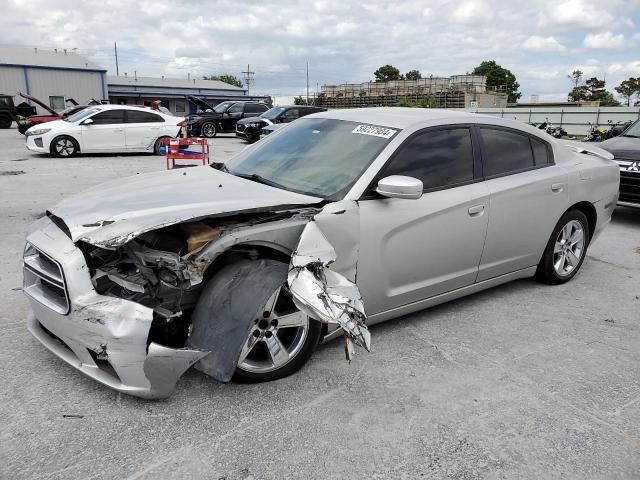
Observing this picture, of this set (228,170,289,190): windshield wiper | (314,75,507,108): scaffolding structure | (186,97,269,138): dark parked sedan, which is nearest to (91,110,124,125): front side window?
(186,97,269,138): dark parked sedan

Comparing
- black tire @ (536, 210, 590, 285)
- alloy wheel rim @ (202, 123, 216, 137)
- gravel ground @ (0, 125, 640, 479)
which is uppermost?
alloy wheel rim @ (202, 123, 216, 137)

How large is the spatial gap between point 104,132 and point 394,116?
12.2m

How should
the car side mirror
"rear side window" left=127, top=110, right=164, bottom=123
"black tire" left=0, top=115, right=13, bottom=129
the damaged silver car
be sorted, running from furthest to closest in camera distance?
"black tire" left=0, top=115, right=13, bottom=129
"rear side window" left=127, top=110, right=164, bottom=123
the car side mirror
the damaged silver car

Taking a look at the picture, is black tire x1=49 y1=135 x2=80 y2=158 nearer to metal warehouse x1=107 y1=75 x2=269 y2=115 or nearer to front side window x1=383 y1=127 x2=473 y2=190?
front side window x1=383 y1=127 x2=473 y2=190

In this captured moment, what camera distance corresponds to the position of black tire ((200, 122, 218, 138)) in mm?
22503

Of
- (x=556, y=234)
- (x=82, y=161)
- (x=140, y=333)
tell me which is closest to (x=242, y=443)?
(x=140, y=333)

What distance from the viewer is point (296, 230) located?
304 cm

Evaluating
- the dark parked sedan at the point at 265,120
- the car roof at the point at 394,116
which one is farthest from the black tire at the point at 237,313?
the dark parked sedan at the point at 265,120

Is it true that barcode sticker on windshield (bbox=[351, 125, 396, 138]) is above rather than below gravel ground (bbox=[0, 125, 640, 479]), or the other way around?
above

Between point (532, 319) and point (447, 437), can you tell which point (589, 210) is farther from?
point (447, 437)

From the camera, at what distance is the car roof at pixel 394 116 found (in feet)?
12.5

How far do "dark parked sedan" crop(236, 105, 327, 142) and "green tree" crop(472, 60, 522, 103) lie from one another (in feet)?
288

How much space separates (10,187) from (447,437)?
30.4ft

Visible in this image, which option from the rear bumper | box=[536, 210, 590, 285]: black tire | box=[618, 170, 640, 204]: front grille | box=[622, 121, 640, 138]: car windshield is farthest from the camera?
the rear bumper
